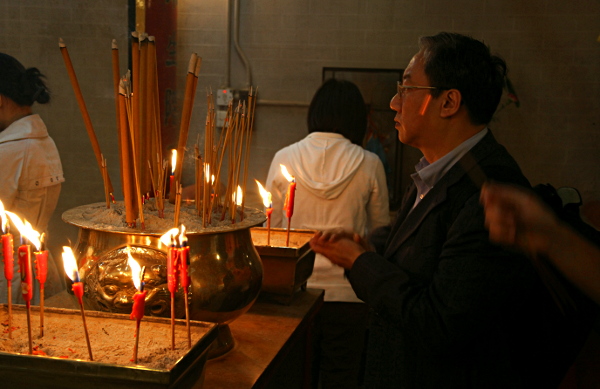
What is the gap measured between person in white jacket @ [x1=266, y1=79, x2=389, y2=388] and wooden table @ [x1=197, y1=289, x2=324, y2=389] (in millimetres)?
318

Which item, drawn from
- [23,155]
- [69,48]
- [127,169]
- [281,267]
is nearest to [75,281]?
[127,169]

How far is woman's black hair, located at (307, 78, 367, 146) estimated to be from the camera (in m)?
2.64

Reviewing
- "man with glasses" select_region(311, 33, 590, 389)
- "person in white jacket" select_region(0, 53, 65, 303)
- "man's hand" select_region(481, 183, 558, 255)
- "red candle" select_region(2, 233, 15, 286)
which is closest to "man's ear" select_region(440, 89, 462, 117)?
"man with glasses" select_region(311, 33, 590, 389)

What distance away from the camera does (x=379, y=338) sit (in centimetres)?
152

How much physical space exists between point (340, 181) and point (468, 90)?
1126 millimetres

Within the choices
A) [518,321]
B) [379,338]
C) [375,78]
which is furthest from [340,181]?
[375,78]

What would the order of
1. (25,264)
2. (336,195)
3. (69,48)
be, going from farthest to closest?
(69,48), (336,195), (25,264)

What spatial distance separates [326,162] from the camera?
8.48ft

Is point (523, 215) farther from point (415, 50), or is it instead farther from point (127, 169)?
point (415, 50)

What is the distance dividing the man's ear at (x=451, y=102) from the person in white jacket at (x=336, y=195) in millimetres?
1082

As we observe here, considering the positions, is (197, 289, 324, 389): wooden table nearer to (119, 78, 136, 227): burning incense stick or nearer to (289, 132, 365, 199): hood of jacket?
(119, 78, 136, 227): burning incense stick

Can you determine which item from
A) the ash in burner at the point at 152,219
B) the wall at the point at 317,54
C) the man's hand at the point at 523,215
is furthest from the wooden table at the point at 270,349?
the wall at the point at 317,54

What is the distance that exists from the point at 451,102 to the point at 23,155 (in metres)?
1.83

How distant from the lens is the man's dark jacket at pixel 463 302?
4.10 feet
